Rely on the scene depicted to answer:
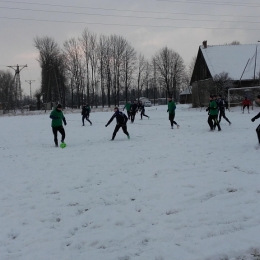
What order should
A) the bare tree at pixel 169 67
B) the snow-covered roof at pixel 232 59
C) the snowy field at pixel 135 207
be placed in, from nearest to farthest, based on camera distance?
the snowy field at pixel 135 207 < the snow-covered roof at pixel 232 59 < the bare tree at pixel 169 67

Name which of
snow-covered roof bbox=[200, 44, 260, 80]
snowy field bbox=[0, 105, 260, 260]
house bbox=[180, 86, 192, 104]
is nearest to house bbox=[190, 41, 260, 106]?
snow-covered roof bbox=[200, 44, 260, 80]

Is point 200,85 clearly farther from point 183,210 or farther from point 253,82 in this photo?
point 183,210

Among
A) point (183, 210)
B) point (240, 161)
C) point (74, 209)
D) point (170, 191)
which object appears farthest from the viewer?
→ point (240, 161)

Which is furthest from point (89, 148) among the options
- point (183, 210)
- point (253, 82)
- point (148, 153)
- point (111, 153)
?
point (253, 82)

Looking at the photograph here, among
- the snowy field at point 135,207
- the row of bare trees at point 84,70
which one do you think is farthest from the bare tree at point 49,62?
the snowy field at point 135,207

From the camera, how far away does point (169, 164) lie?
832 centimetres

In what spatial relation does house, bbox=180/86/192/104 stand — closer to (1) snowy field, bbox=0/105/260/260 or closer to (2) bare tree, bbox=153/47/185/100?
(2) bare tree, bbox=153/47/185/100

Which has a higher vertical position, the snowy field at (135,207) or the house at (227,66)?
the house at (227,66)

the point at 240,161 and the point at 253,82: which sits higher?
A: the point at 253,82

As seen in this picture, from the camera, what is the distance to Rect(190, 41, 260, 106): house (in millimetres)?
39594

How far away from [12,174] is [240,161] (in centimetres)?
642

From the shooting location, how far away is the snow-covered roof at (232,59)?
40184 millimetres

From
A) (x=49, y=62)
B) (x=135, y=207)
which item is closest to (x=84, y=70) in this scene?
(x=49, y=62)

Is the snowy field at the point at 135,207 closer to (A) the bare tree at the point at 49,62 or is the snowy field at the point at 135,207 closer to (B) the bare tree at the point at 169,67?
(A) the bare tree at the point at 49,62
